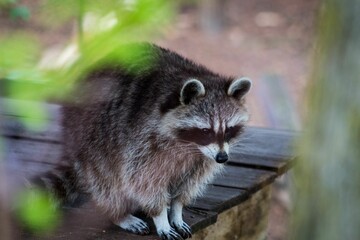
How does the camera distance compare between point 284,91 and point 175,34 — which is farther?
point 175,34

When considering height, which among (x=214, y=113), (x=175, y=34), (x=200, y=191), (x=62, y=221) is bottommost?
(x=62, y=221)

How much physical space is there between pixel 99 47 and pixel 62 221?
2.25m

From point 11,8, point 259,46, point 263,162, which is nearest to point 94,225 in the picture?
point 263,162

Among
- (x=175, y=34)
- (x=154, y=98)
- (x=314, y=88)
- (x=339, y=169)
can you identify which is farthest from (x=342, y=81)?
(x=175, y=34)

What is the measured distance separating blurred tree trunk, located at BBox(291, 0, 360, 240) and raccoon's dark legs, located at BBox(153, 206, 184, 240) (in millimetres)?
1031

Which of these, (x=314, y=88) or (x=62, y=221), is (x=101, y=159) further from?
(x=314, y=88)

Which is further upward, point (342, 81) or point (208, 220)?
point (342, 81)

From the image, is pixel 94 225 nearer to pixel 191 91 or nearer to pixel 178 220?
pixel 178 220

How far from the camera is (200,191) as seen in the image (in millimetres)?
3568

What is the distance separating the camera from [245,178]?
4.04 metres

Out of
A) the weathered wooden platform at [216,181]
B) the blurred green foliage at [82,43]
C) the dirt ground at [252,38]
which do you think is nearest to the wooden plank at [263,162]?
the weathered wooden platform at [216,181]

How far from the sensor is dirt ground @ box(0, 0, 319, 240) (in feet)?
32.4

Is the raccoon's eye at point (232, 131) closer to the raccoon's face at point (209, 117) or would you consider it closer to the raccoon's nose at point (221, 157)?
the raccoon's face at point (209, 117)

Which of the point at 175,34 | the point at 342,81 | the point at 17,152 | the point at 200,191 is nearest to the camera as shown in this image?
the point at 342,81
